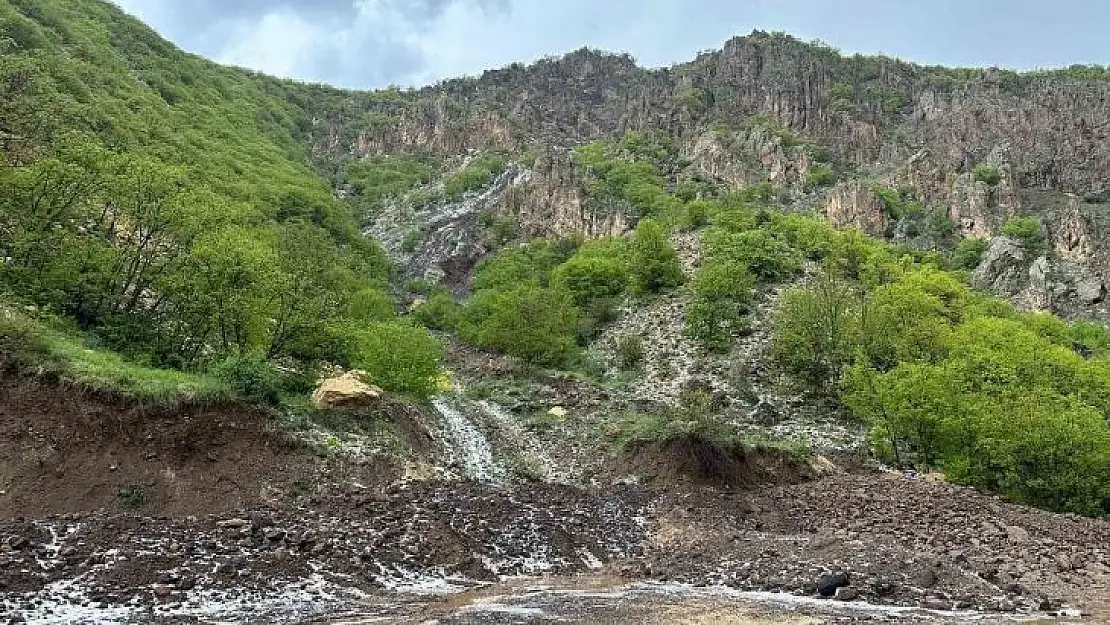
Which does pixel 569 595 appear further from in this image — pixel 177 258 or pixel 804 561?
pixel 177 258

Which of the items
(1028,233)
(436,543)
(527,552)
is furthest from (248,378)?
(1028,233)

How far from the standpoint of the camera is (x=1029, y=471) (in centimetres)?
3694

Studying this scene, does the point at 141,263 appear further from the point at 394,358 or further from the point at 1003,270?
the point at 1003,270

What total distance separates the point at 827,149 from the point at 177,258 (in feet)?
398

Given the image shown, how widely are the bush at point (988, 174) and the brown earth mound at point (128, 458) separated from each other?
355 feet

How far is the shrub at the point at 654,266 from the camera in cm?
7356

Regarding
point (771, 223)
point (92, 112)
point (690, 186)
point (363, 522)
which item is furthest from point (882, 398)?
point (690, 186)

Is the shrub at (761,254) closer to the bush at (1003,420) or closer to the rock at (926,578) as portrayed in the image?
the bush at (1003,420)

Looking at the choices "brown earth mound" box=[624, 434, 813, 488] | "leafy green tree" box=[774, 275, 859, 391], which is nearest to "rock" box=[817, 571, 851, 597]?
"brown earth mound" box=[624, 434, 813, 488]

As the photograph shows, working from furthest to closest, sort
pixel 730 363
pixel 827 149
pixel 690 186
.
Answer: pixel 827 149
pixel 690 186
pixel 730 363

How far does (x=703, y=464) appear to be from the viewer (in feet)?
119

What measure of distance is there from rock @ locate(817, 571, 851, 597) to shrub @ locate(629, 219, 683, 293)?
5438 centimetres

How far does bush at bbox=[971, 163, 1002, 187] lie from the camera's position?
Answer: 364 ft

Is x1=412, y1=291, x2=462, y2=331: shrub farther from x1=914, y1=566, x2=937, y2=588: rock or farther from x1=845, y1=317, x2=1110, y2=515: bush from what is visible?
x1=914, y1=566, x2=937, y2=588: rock
